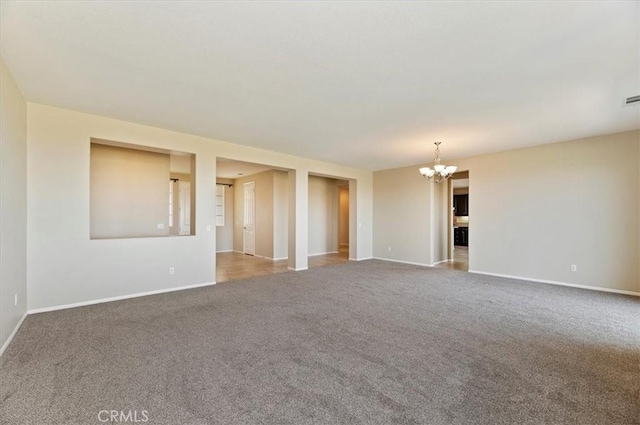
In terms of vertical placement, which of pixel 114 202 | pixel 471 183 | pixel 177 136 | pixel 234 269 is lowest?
pixel 234 269

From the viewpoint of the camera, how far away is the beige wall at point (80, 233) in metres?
3.68

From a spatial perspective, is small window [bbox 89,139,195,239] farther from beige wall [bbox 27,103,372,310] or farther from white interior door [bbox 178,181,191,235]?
white interior door [bbox 178,181,191,235]

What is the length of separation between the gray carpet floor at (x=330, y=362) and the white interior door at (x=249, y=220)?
15.7 feet

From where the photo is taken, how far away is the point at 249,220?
9305 mm

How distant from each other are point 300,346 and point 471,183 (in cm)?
578

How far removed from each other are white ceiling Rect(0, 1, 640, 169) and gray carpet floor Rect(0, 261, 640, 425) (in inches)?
110

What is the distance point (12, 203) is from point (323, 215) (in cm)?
748

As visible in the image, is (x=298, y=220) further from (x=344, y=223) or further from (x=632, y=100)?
(x=632, y=100)

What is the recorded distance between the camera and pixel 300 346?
280 centimetres

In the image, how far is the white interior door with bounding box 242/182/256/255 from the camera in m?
9.12

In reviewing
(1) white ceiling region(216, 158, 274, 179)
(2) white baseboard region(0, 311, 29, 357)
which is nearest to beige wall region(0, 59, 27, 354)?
(2) white baseboard region(0, 311, 29, 357)

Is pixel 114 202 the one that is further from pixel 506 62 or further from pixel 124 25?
pixel 506 62

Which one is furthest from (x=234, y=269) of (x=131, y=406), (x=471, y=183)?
(x=471, y=183)

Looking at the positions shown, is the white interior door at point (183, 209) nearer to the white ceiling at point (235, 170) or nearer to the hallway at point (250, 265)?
the white ceiling at point (235, 170)
